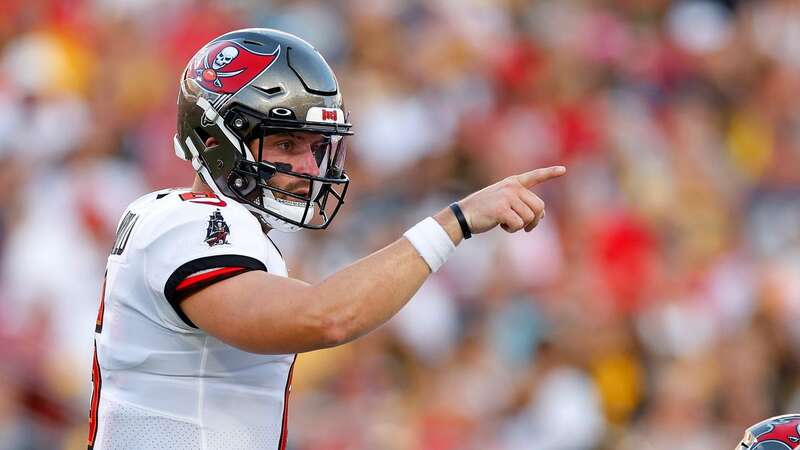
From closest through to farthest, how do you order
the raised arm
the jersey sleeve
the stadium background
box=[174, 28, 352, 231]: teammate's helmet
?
the raised arm
the jersey sleeve
box=[174, 28, 352, 231]: teammate's helmet
the stadium background

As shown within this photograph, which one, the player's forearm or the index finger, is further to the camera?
the index finger

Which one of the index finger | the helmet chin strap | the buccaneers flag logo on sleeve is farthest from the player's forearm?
Answer: the buccaneers flag logo on sleeve

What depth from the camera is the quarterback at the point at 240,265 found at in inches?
144

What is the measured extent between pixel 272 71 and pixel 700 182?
7010 millimetres

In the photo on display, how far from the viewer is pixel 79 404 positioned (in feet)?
28.5

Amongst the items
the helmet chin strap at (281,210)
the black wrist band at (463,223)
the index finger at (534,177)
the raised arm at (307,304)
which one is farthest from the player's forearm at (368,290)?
the helmet chin strap at (281,210)

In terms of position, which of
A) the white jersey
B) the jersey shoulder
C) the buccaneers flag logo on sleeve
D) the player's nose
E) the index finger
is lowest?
the white jersey

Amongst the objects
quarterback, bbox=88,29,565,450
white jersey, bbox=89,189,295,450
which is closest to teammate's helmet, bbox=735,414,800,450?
quarterback, bbox=88,29,565,450

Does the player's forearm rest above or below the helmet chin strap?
below

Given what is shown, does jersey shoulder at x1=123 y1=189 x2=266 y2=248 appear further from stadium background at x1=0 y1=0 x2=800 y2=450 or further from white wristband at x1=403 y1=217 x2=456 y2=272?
stadium background at x1=0 y1=0 x2=800 y2=450

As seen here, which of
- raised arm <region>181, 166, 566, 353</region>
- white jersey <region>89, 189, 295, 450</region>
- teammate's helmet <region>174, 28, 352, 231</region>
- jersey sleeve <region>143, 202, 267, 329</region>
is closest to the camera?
raised arm <region>181, 166, 566, 353</region>

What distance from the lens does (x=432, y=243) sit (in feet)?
12.4

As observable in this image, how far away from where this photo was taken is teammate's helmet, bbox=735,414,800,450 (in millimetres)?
3705

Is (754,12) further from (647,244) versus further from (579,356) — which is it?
(579,356)
